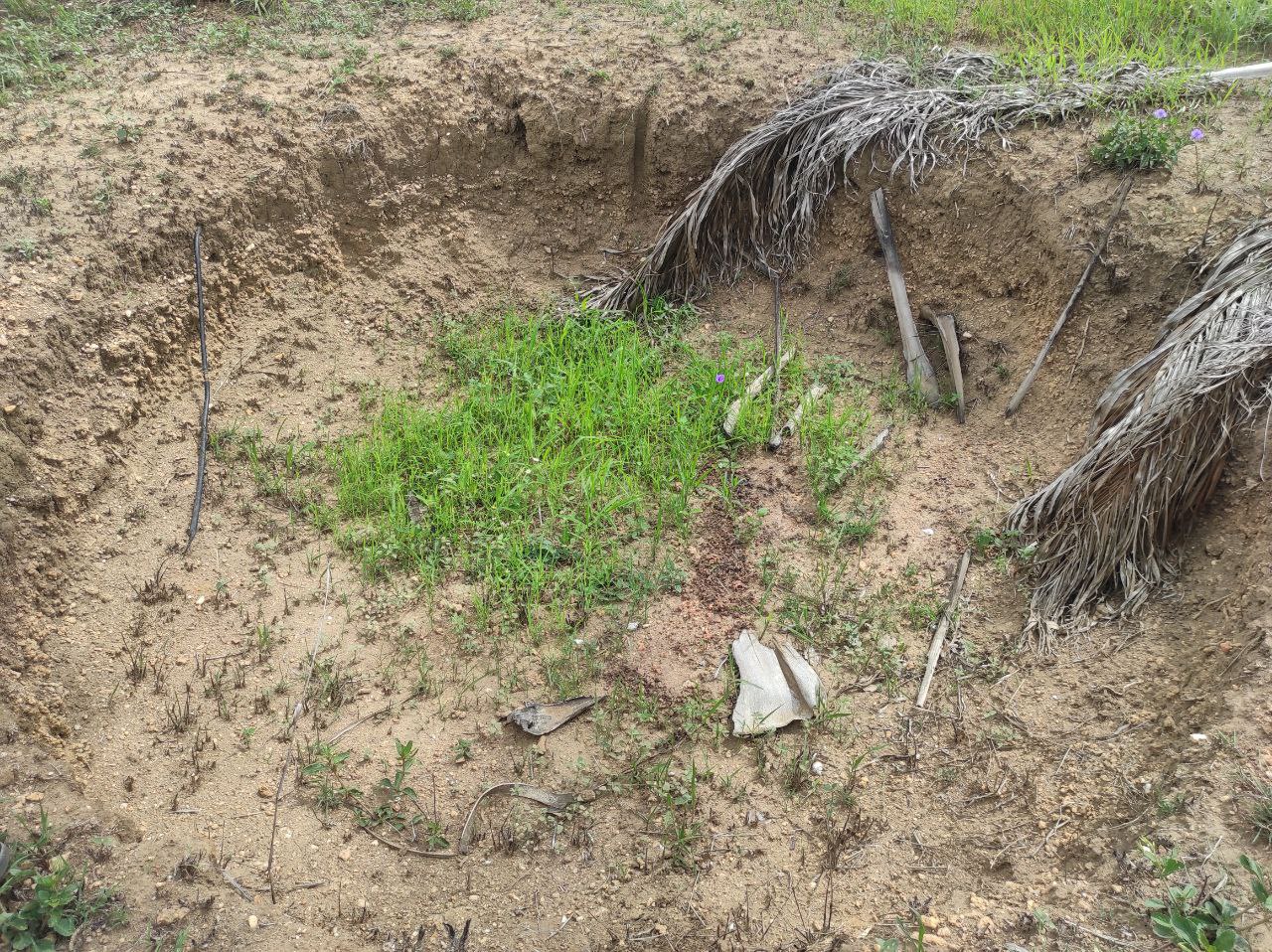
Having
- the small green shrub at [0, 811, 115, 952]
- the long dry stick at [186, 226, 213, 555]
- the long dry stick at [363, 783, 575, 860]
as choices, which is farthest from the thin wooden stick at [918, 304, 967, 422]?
the small green shrub at [0, 811, 115, 952]

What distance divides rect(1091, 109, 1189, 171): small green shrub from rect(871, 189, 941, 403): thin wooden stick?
3.20ft

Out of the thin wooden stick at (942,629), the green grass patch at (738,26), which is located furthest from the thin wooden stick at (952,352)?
the green grass patch at (738,26)

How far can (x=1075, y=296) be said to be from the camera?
13.3 ft

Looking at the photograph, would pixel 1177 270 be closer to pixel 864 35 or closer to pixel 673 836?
pixel 864 35

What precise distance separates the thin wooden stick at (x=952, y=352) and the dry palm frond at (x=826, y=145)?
29.7 inches

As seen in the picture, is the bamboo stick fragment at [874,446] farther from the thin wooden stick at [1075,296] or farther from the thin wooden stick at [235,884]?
the thin wooden stick at [235,884]

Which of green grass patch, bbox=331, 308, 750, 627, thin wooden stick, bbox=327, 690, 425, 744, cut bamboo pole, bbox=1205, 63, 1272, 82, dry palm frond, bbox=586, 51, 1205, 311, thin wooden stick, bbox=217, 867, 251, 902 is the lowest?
thin wooden stick, bbox=217, 867, 251, 902

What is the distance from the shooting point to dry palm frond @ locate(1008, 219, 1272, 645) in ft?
10.7

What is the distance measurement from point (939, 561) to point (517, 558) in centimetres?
169

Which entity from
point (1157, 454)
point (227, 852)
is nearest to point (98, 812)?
point (227, 852)

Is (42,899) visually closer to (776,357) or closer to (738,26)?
(776,357)

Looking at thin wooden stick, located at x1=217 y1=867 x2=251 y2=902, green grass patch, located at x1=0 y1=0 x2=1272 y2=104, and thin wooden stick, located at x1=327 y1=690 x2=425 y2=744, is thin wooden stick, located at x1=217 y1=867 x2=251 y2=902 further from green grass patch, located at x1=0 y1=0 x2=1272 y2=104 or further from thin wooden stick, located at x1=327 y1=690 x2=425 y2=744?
green grass patch, located at x1=0 y1=0 x2=1272 y2=104

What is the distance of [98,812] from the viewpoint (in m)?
2.82

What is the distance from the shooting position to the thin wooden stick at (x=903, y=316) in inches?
175
